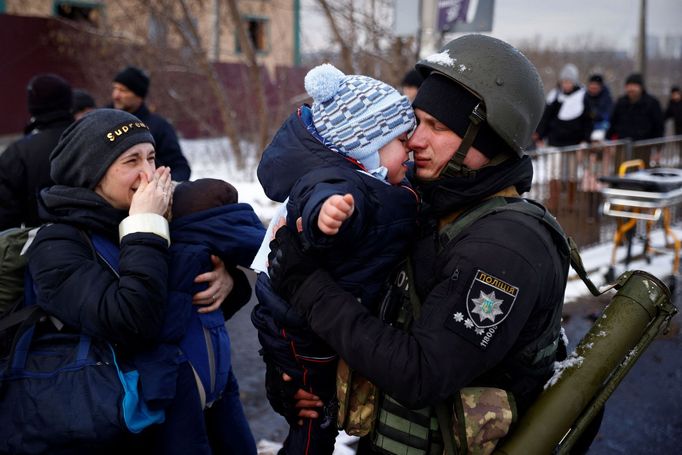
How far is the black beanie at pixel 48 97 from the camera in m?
4.35

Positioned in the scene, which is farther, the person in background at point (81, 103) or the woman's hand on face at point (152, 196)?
the person in background at point (81, 103)

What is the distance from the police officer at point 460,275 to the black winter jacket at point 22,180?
2.84 metres

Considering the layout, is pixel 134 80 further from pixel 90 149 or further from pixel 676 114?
pixel 676 114

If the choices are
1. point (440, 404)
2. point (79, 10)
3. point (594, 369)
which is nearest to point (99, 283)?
point (440, 404)

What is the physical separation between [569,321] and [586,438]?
3983 mm

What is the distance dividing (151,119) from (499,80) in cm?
404

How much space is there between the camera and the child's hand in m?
1.61

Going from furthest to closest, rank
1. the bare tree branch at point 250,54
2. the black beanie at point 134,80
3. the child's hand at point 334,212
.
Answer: the bare tree branch at point 250,54 < the black beanie at point 134,80 < the child's hand at point 334,212

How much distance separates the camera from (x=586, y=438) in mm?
2072

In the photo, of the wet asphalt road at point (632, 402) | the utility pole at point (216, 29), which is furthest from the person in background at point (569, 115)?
the utility pole at point (216, 29)

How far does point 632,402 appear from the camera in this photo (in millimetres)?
4383

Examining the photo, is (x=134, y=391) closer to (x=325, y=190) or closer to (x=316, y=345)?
(x=316, y=345)

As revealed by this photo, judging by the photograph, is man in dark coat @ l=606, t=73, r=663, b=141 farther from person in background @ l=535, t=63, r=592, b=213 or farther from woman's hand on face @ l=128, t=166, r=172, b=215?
woman's hand on face @ l=128, t=166, r=172, b=215

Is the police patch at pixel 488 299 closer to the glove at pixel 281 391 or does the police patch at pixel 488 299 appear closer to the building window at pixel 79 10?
the glove at pixel 281 391
